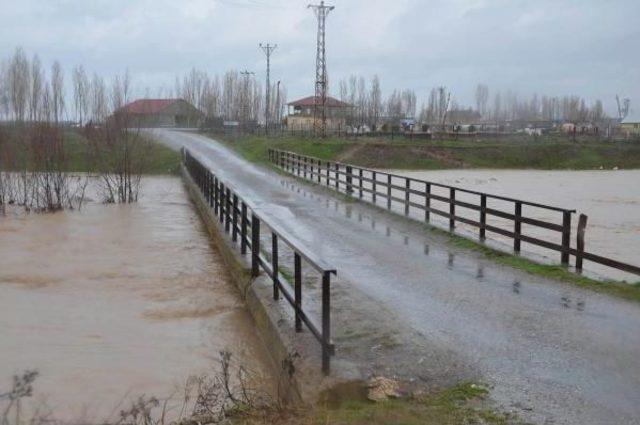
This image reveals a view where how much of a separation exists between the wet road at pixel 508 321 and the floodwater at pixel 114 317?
5.91ft

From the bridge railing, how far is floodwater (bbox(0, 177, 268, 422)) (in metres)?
0.74

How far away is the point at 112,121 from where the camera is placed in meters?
26.9

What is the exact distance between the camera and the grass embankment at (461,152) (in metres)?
57.4

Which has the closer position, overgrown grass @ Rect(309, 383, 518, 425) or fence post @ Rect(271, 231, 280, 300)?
overgrown grass @ Rect(309, 383, 518, 425)

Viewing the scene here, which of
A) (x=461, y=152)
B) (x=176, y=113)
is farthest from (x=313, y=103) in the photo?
(x=461, y=152)

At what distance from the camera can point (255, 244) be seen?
954 centimetres

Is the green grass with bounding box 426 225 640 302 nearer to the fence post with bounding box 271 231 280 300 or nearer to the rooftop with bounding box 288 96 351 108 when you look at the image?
the fence post with bounding box 271 231 280 300

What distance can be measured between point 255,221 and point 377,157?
1943 inches

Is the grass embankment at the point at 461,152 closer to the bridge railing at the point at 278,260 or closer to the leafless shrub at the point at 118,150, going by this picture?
the leafless shrub at the point at 118,150

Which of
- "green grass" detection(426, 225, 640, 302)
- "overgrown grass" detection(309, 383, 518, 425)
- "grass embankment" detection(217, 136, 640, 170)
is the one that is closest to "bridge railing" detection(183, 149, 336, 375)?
"overgrown grass" detection(309, 383, 518, 425)

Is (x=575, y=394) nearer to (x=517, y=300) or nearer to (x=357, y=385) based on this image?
(x=357, y=385)

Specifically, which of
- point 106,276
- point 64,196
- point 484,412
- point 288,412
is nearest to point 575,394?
point 484,412

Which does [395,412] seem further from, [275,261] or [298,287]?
[275,261]

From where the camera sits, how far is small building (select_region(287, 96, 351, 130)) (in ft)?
351
